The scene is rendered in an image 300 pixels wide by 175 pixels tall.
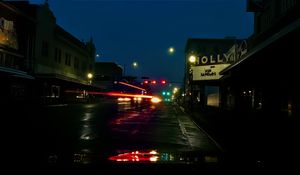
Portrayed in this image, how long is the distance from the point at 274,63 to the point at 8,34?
97.0ft

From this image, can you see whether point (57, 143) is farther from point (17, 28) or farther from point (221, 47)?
point (221, 47)

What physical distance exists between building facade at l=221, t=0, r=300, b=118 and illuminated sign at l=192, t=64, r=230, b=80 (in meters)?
6.55

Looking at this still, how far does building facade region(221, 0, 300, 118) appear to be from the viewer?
10.1 m

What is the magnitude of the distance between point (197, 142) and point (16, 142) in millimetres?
6304

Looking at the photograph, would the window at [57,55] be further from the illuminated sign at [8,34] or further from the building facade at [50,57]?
the illuminated sign at [8,34]

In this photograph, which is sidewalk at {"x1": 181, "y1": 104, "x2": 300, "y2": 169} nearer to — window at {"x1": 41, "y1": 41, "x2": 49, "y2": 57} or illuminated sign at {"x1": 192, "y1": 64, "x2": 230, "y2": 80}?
illuminated sign at {"x1": 192, "y1": 64, "x2": 230, "y2": 80}

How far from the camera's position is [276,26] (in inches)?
731

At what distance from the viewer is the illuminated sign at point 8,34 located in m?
34.9

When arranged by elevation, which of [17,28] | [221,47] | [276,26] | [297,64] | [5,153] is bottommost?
[5,153]

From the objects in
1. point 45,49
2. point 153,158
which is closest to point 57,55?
point 45,49

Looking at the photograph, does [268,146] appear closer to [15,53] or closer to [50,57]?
[15,53]

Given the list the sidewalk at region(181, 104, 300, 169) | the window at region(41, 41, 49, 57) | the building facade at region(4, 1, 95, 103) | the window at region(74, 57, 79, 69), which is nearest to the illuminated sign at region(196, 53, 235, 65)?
the building facade at region(4, 1, 95, 103)

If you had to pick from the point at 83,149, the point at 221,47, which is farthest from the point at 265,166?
the point at 221,47

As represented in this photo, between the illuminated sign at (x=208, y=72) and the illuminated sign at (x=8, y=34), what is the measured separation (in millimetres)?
18206
